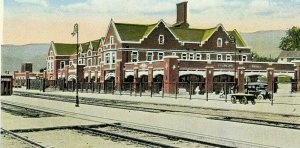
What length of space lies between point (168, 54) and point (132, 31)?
5.64m

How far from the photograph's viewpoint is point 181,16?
63.6 meters

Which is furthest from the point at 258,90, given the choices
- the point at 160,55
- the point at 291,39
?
the point at 160,55

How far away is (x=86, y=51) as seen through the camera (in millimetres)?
74750

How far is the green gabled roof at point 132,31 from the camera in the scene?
198 ft

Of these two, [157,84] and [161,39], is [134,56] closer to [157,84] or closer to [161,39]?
[161,39]

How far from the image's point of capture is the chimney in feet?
201

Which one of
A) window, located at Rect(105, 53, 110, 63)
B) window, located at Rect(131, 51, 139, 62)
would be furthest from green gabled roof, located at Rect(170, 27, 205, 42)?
window, located at Rect(105, 53, 110, 63)

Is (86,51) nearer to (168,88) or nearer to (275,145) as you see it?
(168,88)

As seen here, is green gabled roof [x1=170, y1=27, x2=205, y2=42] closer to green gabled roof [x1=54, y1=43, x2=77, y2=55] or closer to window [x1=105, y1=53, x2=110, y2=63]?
window [x1=105, y1=53, x2=110, y2=63]

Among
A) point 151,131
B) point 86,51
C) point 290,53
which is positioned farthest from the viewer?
point 290,53

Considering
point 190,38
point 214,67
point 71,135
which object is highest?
point 190,38

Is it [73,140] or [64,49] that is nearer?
[73,140]

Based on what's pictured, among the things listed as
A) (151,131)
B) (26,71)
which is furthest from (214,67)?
(26,71)

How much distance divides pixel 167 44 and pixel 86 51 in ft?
57.5
